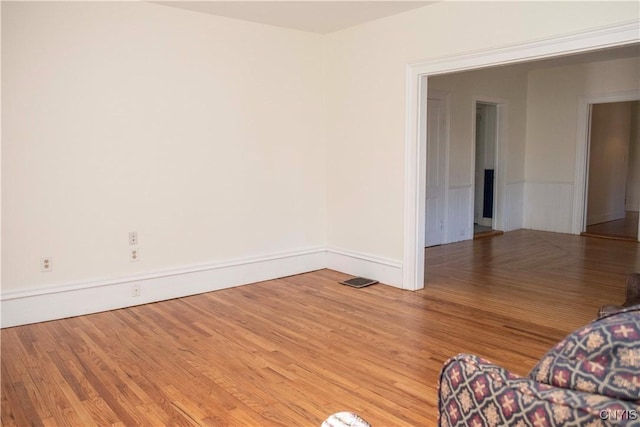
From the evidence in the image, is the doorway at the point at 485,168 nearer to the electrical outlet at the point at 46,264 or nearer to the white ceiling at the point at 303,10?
the white ceiling at the point at 303,10

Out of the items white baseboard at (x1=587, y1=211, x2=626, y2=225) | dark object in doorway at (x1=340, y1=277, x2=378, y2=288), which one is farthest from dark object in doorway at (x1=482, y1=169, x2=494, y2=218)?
dark object in doorway at (x1=340, y1=277, x2=378, y2=288)

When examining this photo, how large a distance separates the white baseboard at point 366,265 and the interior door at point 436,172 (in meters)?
1.81

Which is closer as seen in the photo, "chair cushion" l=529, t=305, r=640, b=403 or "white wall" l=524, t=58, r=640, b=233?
"chair cushion" l=529, t=305, r=640, b=403

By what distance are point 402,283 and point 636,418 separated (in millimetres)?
3866

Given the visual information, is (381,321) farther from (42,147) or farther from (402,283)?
(42,147)

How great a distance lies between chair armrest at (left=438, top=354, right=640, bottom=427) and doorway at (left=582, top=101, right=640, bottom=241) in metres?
7.67

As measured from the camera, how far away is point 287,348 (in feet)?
11.0

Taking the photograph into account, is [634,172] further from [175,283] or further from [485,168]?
[175,283]

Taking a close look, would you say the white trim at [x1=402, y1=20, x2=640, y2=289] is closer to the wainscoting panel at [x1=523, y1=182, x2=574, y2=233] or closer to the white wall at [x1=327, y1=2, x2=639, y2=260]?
the white wall at [x1=327, y1=2, x2=639, y2=260]

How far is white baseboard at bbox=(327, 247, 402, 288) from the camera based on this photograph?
16.0 ft

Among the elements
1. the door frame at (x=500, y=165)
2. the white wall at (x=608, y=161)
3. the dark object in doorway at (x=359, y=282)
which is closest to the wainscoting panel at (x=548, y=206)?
the door frame at (x=500, y=165)

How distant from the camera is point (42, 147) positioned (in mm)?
3787

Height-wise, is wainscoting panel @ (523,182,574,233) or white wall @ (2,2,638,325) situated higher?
white wall @ (2,2,638,325)

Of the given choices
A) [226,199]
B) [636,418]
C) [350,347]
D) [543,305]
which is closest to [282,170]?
[226,199]
